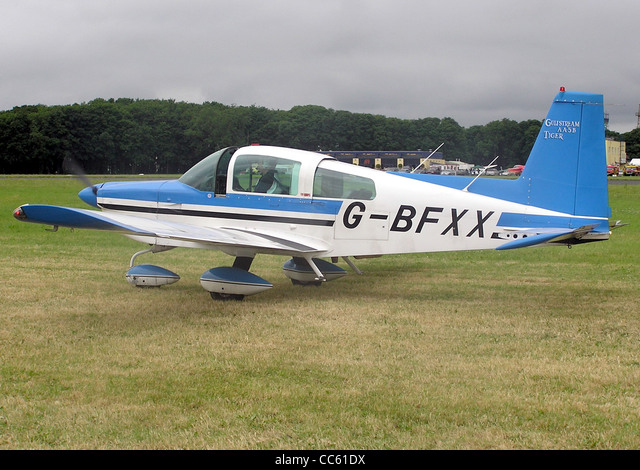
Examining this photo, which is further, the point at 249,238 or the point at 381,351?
the point at 249,238

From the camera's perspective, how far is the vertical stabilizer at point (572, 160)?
308 inches

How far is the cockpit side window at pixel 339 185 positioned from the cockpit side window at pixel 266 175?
31cm

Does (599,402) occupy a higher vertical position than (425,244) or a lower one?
lower

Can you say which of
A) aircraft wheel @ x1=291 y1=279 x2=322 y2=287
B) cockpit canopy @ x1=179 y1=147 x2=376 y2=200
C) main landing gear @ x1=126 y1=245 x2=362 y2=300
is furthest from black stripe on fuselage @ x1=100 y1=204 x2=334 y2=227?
aircraft wheel @ x1=291 y1=279 x2=322 y2=287

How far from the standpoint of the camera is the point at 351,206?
8.45 m

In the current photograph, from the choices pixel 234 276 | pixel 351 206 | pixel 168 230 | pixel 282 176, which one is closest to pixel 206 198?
pixel 282 176

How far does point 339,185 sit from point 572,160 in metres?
2.98

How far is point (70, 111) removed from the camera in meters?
46.1
